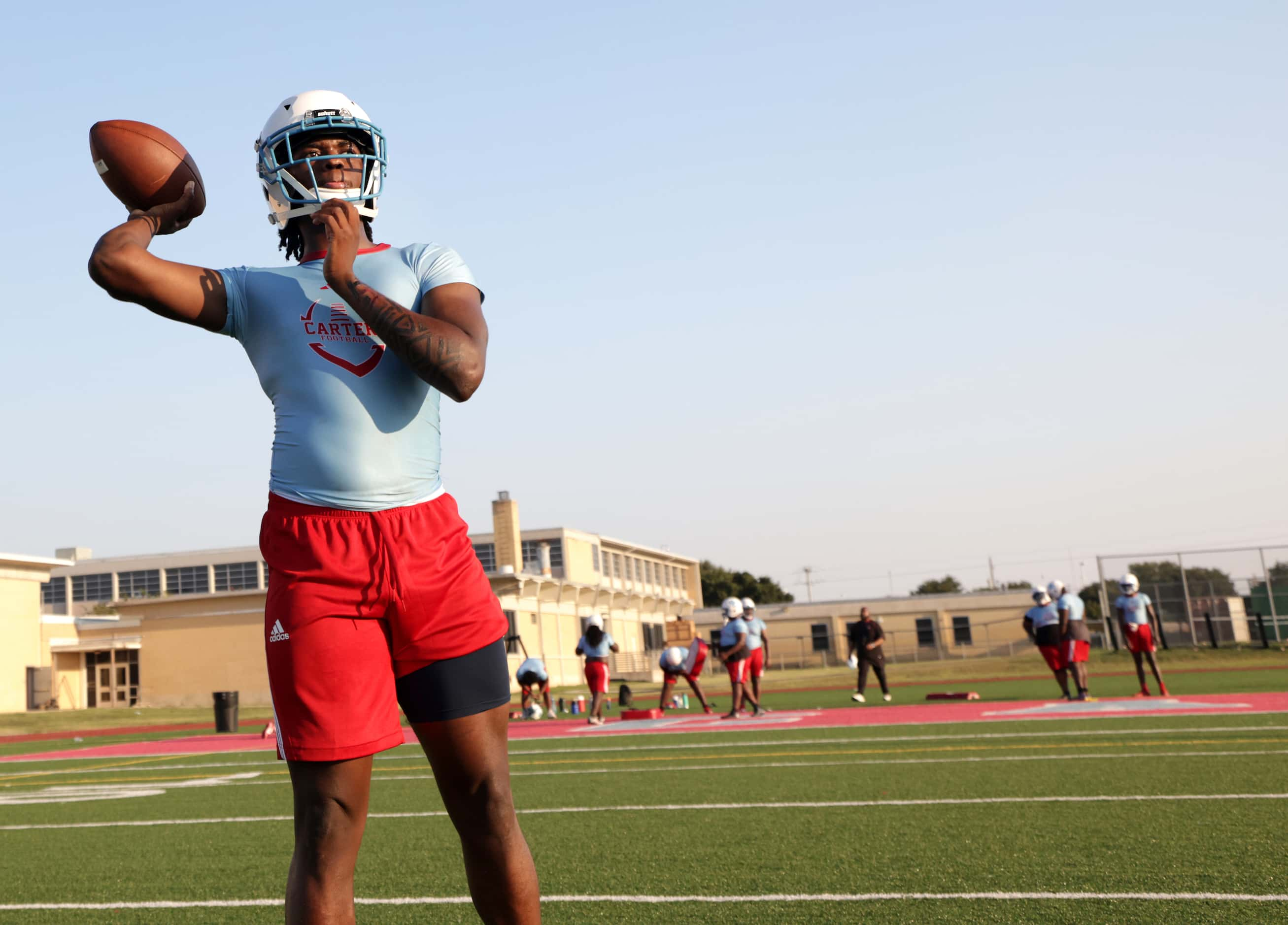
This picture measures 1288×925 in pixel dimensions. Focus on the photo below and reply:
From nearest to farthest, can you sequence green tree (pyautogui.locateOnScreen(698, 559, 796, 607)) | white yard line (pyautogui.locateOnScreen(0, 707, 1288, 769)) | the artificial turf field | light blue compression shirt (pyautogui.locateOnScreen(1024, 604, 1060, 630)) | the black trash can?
the artificial turf field
white yard line (pyautogui.locateOnScreen(0, 707, 1288, 769))
light blue compression shirt (pyautogui.locateOnScreen(1024, 604, 1060, 630))
the black trash can
green tree (pyautogui.locateOnScreen(698, 559, 796, 607))

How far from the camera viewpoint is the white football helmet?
291 centimetres

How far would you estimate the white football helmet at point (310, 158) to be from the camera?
2.91 metres

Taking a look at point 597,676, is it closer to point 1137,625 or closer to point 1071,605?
point 1071,605

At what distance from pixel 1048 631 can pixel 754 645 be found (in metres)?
4.55

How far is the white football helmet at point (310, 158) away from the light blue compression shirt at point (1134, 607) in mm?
16300

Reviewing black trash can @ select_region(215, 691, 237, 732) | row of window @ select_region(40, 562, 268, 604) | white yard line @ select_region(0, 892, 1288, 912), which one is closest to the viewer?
white yard line @ select_region(0, 892, 1288, 912)

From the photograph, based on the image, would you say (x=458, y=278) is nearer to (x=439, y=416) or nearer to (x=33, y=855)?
(x=439, y=416)

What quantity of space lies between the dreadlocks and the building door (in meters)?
42.9

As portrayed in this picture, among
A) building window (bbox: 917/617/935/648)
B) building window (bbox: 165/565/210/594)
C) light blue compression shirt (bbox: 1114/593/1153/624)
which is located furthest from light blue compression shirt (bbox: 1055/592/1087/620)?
building window (bbox: 165/565/210/594)

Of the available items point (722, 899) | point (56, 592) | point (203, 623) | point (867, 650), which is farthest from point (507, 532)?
point (722, 899)

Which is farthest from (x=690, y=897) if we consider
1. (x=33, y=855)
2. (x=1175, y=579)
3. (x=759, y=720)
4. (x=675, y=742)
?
(x=1175, y=579)

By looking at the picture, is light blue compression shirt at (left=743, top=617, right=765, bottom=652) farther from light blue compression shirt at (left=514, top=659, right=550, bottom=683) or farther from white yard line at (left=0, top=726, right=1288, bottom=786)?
white yard line at (left=0, top=726, right=1288, bottom=786)

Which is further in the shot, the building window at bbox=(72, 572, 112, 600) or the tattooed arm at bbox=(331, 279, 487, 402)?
the building window at bbox=(72, 572, 112, 600)

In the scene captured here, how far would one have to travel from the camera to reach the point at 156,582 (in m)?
67.3
